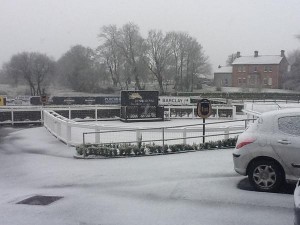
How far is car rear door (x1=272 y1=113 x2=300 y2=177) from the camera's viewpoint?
24.1 ft

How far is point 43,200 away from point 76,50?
91.0 metres

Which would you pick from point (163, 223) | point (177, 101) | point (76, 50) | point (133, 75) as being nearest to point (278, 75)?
point (133, 75)

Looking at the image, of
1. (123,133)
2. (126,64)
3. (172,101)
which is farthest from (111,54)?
(123,133)

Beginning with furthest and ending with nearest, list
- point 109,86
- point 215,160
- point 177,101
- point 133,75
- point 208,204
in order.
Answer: point 109,86
point 133,75
point 177,101
point 215,160
point 208,204

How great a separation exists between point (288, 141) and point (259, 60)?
293ft

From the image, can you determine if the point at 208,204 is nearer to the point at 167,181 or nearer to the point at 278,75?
the point at 167,181

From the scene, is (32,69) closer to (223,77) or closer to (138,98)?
(223,77)

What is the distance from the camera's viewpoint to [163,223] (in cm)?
606

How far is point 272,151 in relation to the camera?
7504mm

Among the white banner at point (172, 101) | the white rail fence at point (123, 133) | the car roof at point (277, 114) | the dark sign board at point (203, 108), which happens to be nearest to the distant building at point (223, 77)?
the white banner at point (172, 101)

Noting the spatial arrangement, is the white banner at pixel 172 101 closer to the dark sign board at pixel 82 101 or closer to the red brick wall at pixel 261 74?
the dark sign board at pixel 82 101

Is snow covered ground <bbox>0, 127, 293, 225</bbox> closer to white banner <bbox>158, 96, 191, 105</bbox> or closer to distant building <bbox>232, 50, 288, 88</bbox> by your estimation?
white banner <bbox>158, 96, 191, 105</bbox>

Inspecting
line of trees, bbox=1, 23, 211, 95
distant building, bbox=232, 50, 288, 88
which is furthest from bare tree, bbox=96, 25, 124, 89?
distant building, bbox=232, 50, 288, 88

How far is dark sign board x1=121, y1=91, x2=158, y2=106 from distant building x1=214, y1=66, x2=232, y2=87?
70.0m
